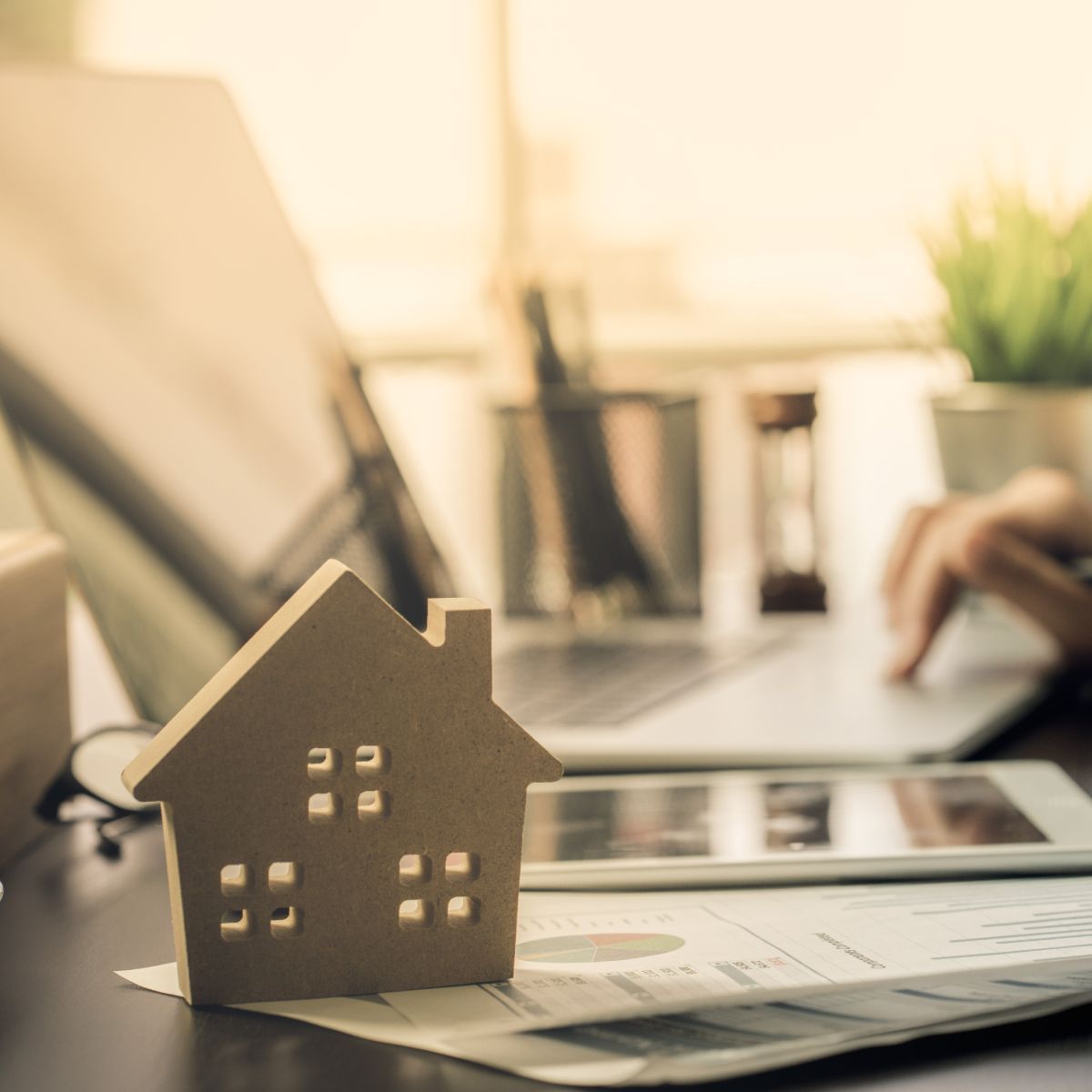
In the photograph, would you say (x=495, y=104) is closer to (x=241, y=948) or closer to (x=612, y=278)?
(x=612, y=278)

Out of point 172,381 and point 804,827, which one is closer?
point 804,827

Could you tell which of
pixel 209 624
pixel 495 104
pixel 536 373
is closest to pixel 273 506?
pixel 209 624

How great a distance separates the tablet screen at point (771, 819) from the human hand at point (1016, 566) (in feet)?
0.86

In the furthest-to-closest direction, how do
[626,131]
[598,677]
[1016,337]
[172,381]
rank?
[626,131] < [1016,337] < [598,677] < [172,381]

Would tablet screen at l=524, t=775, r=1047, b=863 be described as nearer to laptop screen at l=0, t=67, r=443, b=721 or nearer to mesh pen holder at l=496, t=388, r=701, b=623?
laptop screen at l=0, t=67, r=443, b=721

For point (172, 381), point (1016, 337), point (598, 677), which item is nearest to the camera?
point (172, 381)

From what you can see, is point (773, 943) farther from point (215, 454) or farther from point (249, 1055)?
point (215, 454)

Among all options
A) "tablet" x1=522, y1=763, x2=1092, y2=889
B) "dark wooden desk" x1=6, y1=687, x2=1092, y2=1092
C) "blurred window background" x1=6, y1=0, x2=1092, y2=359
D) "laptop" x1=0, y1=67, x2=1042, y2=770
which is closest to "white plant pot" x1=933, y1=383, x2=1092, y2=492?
"laptop" x1=0, y1=67, x2=1042, y2=770

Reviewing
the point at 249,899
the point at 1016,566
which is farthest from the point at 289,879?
the point at 1016,566

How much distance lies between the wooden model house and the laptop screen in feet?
1.05

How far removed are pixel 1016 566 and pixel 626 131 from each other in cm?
201

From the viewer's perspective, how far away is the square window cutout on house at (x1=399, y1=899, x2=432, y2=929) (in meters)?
0.35

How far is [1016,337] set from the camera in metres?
0.97

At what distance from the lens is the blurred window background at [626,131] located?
248 centimetres
